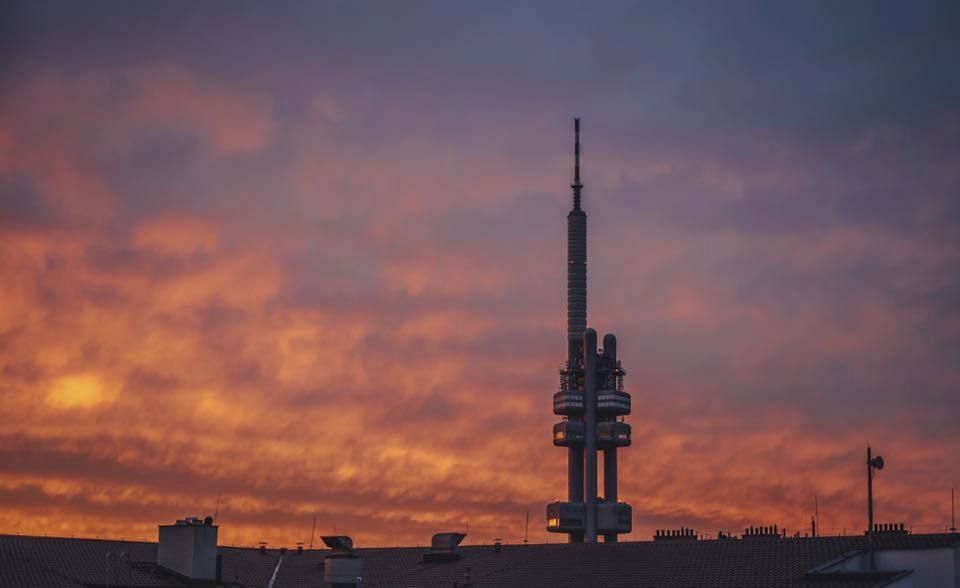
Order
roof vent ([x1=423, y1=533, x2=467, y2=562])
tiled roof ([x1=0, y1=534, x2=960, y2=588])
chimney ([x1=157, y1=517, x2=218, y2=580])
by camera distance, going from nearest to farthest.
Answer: tiled roof ([x1=0, y1=534, x2=960, y2=588]), chimney ([x1=157, y1=517, x2=218, y2=580]), roof vent ([x1=423, y1=533, x2=467, y2=562])

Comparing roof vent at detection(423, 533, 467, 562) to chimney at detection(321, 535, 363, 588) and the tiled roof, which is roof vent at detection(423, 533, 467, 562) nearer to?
the tiled roof

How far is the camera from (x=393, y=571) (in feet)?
424

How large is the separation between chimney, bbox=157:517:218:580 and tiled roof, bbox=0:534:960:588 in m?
1.25

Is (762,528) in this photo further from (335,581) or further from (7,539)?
(7,539)

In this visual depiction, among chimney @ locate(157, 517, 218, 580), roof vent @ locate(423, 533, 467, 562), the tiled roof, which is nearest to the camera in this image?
the tiled roof

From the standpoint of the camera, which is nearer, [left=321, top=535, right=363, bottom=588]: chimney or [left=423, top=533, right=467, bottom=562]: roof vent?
[left=321, top=535, right=363, bottom=588]: chimney

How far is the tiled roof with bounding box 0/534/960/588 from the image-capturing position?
10162 cm

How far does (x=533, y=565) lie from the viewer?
120938mm

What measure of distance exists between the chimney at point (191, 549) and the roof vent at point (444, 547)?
21069 millimetres

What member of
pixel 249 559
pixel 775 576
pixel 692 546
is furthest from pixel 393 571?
pixel 775 576

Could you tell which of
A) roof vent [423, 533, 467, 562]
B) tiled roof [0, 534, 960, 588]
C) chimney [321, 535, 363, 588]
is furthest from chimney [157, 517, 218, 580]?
roof vent [423, 533, 467, 562]

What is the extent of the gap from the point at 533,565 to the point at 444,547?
43.8 feet

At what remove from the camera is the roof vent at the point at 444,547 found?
13000 cm

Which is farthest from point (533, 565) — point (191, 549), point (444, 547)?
point (191, 549)
